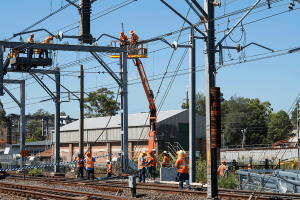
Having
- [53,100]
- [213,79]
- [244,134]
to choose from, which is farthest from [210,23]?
[244,134]

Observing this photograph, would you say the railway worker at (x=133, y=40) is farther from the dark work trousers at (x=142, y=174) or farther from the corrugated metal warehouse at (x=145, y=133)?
the corrugated metal warehouse at (x=145, y=133)

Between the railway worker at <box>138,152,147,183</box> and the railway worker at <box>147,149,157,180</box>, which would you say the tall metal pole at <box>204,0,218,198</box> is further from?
the railway worker at <box>147,149,157,180</box>

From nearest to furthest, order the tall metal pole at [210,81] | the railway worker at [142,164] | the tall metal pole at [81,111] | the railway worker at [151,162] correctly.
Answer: the tall metal pole at [210,81] → the railway worker at [142,164] → the railway worker at [151,162] → the tall metal pole at [81,111]

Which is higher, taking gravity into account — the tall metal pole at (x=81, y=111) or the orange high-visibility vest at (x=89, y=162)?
the tall metal pole at (x=81, y=111)

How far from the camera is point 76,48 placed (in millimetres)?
24891

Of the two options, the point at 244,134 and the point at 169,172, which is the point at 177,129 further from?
the point at 244,134

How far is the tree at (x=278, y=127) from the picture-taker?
84.1m

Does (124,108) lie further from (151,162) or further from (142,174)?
(142,174)

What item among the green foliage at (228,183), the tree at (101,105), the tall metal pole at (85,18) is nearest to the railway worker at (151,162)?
the green foliage at (228,183)

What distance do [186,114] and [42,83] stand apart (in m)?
16.7

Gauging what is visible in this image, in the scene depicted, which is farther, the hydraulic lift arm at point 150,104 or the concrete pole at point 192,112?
the hydraulic lift arm at point 150,104

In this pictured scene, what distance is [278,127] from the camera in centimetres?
8544

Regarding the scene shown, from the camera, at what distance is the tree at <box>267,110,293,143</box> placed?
84.1m

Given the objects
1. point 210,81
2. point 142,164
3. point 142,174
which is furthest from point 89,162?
point 210,81
